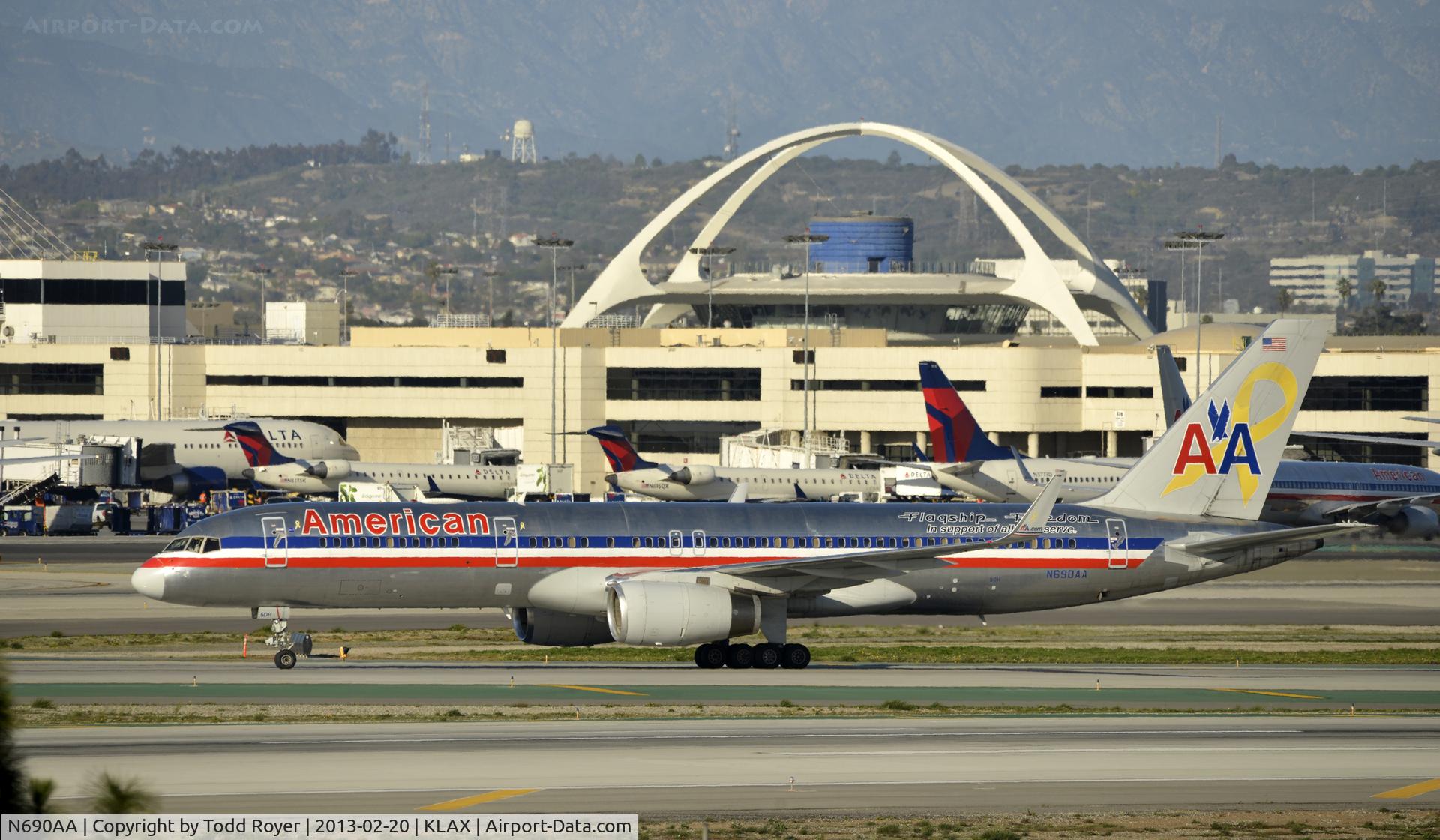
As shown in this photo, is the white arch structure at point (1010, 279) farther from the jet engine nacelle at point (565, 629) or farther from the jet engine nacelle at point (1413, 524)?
the jet engine nacelle at point (565, 629)

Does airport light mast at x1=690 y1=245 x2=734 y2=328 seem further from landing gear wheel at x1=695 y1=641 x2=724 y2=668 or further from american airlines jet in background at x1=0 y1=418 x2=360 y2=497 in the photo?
landing gear wheel at x1=695 y1=641 x2=724 y2=668

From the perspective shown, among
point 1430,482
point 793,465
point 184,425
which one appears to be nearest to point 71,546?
point 184,425

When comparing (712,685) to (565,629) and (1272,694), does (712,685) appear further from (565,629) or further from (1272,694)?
(1272,694)

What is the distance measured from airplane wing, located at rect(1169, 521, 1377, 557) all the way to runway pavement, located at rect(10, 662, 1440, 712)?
2.99 meters

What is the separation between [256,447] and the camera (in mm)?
103688

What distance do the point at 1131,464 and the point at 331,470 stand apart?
43677 mm

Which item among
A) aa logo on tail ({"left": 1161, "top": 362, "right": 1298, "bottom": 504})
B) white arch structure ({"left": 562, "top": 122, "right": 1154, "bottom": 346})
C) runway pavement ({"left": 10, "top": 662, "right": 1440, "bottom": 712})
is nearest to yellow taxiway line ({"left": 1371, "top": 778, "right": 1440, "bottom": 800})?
runway pavement ({"left": 10, "top": 662, "right": 1440, "bottom": 712})

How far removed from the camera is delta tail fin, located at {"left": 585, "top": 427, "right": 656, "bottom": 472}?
96.7 metres

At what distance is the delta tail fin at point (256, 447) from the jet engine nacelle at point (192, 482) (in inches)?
253

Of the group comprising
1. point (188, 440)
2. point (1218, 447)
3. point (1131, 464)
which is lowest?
point (1131, 464)

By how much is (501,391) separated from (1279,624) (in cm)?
8557

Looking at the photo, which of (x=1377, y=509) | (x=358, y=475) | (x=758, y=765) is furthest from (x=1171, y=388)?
(x=758, y=765)

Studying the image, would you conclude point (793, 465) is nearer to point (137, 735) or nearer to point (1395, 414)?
point (1395, 414)

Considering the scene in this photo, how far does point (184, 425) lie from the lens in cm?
11338
